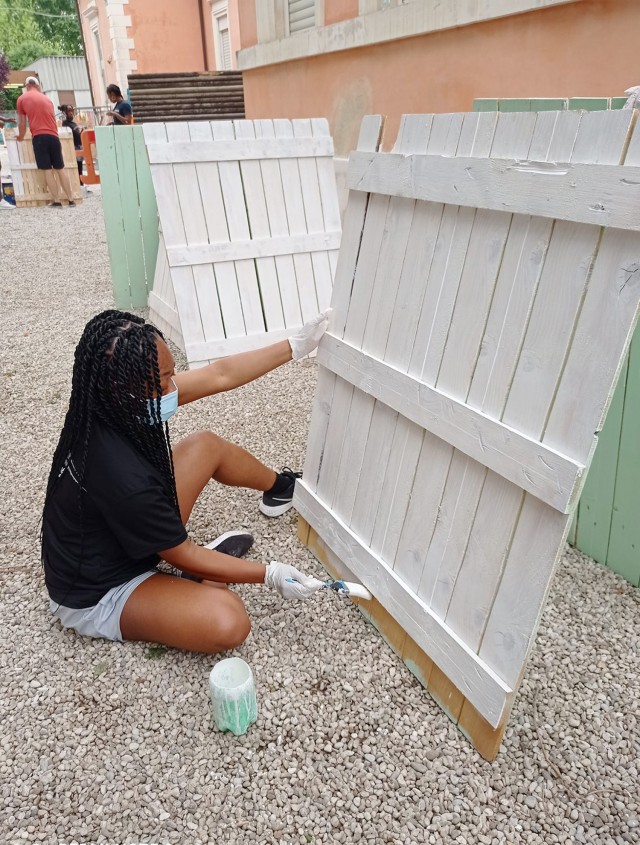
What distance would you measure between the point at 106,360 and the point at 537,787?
1.84 m

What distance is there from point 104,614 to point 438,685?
4.01ft

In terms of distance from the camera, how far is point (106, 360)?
1989 millimetres

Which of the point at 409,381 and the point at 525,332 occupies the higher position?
the point at 525,332

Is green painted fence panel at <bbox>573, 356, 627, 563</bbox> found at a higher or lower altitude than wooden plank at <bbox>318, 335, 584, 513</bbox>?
lower

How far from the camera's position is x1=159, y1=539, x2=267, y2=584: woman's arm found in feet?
7.03

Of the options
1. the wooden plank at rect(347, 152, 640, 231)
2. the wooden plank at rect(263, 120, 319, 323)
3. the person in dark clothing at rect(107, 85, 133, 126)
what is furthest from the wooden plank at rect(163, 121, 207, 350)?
the person in dark clothing at rect(107, 85, 133, 126)

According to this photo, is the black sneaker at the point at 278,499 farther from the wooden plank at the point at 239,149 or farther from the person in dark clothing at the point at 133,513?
the wooden plank at the point at 239,149

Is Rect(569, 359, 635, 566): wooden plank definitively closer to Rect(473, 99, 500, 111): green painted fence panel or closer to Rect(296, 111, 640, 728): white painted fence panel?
Rect(296, 111, 640, 728): white painted fence panel

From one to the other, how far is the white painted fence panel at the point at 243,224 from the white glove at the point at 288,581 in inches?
110

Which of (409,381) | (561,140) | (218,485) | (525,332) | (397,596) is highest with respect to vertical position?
(561,140)

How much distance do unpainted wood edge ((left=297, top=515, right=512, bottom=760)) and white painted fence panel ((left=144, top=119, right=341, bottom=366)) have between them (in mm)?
2733

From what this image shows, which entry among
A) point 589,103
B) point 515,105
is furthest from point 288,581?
point 515,105

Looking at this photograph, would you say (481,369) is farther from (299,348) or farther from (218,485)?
(218,485)

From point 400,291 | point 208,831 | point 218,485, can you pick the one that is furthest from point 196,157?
point 208,831
